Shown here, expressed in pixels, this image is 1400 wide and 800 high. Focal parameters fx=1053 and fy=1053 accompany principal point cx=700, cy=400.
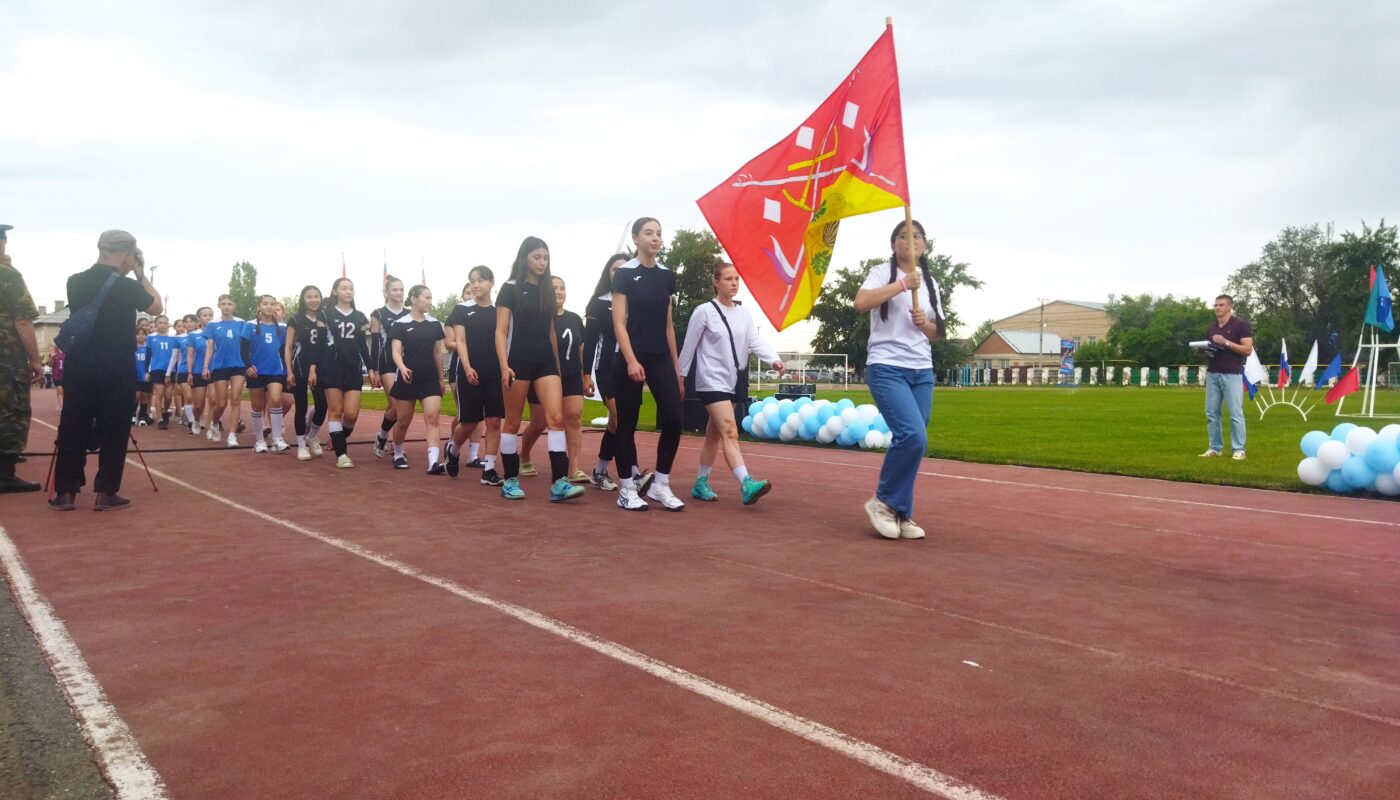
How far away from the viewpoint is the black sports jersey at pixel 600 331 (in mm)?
9883

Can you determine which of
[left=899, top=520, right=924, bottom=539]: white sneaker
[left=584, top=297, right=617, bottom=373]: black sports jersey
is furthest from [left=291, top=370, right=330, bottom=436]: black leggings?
[left=899, top=520, right=924, bottom=539]: white sneaker

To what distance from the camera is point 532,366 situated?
8602 millimetres

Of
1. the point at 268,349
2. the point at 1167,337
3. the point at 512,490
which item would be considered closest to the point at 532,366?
the point at 512,490

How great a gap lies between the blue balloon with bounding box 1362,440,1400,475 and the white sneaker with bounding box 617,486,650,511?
21.0ft

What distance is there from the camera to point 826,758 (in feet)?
9.94

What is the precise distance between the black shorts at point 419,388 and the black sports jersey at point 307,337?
122 centimetres

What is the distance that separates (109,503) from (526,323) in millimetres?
3433

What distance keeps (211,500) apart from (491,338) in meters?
2.80

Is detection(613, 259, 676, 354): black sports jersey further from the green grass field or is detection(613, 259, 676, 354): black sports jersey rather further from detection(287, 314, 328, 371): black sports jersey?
the green grass field

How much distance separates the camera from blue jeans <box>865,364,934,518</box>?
6.82 m

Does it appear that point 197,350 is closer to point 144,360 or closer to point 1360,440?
point 144,360

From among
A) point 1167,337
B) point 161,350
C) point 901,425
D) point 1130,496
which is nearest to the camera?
point 901,425

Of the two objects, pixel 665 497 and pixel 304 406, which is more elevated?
pixel 304 406

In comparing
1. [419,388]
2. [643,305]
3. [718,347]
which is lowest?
[419,388]
